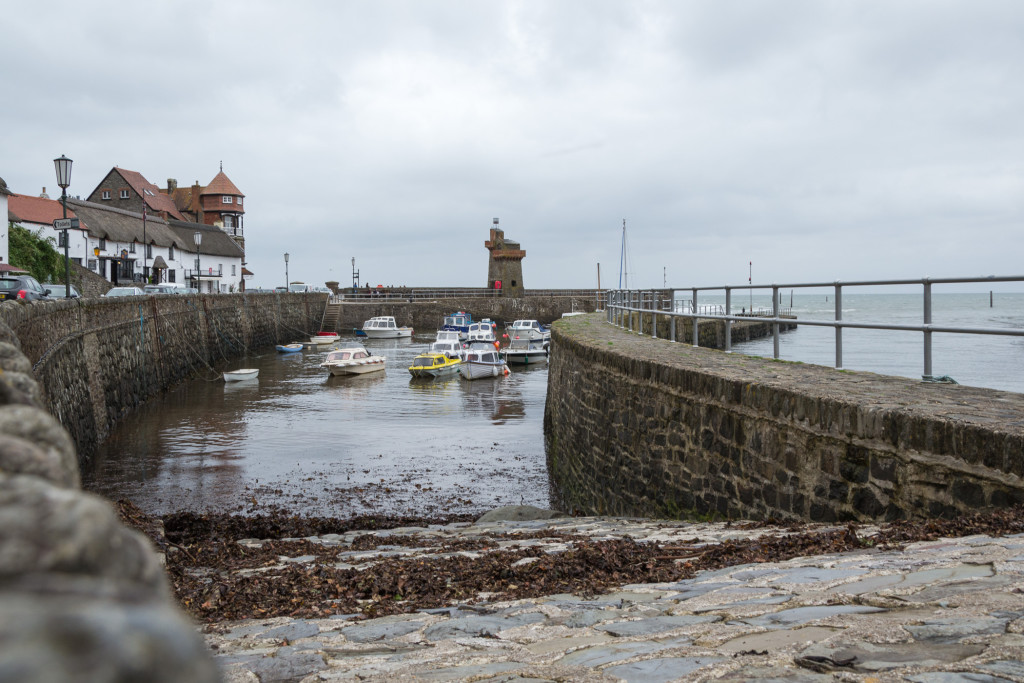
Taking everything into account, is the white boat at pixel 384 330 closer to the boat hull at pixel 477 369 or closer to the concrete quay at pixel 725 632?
the boat hull at pixel 477 369

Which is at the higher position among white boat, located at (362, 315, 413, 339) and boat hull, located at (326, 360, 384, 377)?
white boat, located at (362, 315, 413, 339)

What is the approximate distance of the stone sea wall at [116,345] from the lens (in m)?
18.6

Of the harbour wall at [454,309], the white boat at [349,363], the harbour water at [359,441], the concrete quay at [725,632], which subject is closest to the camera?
the concrete quay at [725,632]

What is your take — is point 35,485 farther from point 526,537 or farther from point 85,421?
point 85,421

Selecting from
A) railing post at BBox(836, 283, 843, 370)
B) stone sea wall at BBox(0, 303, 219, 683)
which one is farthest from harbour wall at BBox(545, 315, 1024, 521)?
stone sea wall at BBox(0, 303, 219, 683)

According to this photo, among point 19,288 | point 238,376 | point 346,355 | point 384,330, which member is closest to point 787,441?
point 19,288

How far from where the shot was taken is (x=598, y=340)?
608 inches

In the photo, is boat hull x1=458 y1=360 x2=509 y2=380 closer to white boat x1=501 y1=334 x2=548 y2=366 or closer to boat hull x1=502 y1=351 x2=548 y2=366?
white boat x1=501 y1=334 x2=548 y2=366

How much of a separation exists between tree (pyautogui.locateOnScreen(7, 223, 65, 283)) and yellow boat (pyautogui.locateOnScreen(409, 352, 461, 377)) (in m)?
27.3

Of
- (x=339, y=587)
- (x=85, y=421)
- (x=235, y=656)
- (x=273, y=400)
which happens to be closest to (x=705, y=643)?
(x=235, y=656)

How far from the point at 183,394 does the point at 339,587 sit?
29.3m

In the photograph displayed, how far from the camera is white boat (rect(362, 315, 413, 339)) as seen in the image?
64938 mm

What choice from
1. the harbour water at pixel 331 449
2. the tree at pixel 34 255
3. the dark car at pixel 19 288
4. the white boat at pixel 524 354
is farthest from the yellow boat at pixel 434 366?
the tree at pixel 34 255

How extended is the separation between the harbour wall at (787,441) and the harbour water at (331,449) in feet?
15.8
